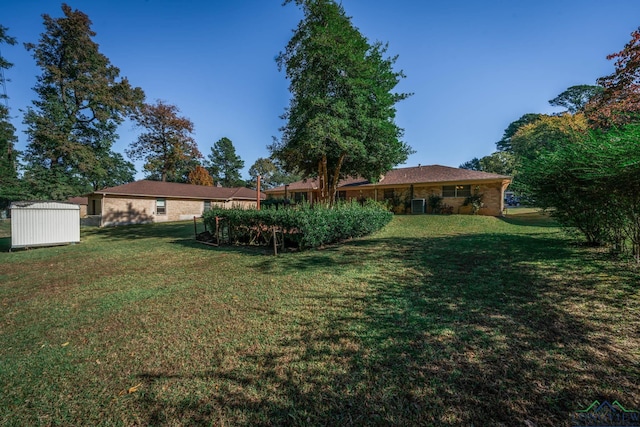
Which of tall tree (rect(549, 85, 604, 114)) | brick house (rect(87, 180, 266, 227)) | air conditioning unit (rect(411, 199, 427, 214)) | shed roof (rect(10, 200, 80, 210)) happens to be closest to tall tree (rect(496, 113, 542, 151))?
tall tree (rect(549, 85, 604, 114))

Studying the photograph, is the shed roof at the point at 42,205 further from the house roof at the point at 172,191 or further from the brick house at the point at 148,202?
the house roof at the point at 172,191

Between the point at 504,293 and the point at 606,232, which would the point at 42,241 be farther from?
the point at 606,232

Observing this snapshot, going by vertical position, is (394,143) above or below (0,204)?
above

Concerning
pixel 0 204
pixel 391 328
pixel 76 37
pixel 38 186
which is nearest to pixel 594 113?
pixel 391 328

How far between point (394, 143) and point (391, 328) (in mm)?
12958

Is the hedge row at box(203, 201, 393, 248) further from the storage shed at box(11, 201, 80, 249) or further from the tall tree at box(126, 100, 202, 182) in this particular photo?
the tall tree at box(126, 100, 202, 182)

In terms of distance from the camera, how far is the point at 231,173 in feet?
170

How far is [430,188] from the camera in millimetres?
19719

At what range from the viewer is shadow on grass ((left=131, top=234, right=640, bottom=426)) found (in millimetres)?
1997

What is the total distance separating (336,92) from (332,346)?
527 inches

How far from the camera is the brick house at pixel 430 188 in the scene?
17359mm

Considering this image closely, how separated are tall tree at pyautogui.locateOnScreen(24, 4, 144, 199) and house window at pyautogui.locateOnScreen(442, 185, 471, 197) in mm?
29246

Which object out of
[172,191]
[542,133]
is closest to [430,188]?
[542,133]

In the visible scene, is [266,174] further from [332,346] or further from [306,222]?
[332,346]
